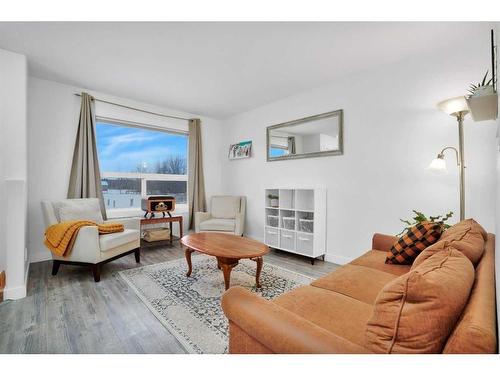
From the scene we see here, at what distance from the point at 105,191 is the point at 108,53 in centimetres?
210


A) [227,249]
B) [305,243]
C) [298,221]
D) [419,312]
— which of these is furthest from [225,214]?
[419,312]

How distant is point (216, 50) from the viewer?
8.02ft

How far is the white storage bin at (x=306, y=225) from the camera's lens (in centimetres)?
329

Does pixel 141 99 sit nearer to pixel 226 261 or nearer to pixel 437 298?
pixel 226 261

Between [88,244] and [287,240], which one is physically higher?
[88,244]

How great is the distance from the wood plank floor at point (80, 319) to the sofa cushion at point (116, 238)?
0.34 metres

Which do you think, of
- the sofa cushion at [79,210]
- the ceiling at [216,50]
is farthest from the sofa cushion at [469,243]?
the sofa cushion at [79,210]

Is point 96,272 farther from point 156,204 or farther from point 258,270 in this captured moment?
point 258,270

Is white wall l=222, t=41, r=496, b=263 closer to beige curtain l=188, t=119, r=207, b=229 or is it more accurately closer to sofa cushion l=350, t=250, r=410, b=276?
sofa cushion l=350, t=250, r=410, b=276

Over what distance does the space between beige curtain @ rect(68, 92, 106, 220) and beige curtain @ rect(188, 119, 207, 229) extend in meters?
1.55

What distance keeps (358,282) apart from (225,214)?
302 centimetres

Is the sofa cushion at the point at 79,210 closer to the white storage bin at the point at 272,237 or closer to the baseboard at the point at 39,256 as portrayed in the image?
the baseboard at the point at 39,256

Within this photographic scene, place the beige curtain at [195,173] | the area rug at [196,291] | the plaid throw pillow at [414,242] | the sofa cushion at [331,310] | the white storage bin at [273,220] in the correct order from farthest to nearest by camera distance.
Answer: the beige curtain at [195,173]
the white storage bin at [273,220]
the plaid throw pillow at [414,242]
the area rug at [196,291]
the sofa cushion at [331,310]
